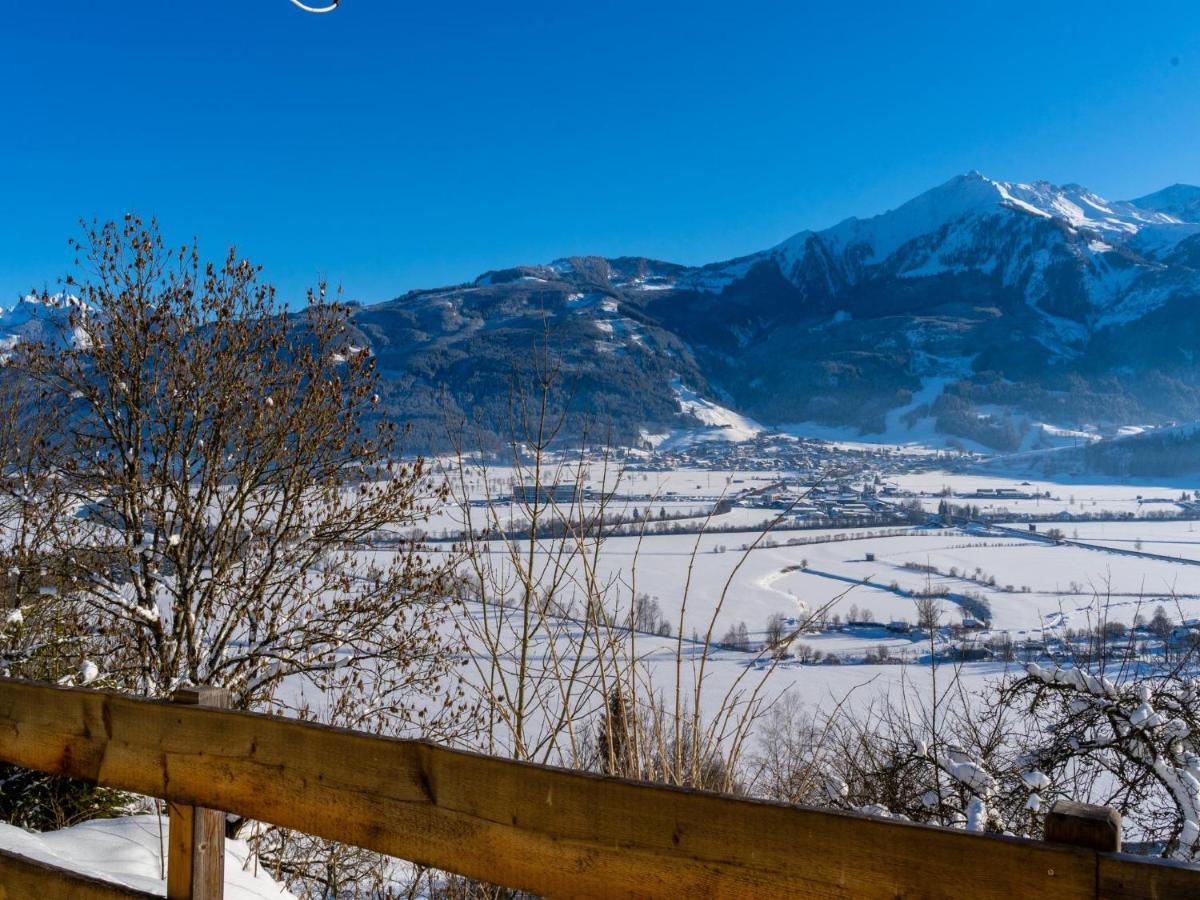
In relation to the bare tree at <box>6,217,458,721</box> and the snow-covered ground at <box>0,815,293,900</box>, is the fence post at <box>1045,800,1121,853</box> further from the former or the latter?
the bare tree at <box>6,217,458,721</box>

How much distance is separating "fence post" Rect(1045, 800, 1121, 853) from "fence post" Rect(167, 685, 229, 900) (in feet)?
4.73

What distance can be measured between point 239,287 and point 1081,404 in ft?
609

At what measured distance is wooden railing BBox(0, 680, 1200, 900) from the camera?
1.04 m

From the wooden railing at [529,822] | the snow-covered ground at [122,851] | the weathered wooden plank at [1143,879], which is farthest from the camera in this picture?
the snow-covered ground at [122,851]

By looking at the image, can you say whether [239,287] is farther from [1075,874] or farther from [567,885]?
[1075,874]

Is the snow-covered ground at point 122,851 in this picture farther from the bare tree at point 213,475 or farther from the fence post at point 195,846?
the bare tree at point 213,475

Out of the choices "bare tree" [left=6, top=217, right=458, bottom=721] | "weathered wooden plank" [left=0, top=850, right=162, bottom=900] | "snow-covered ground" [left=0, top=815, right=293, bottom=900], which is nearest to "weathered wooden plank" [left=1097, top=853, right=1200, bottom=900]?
"weathered wooden plank" [left=0, top=850, right=162, bottom=900]

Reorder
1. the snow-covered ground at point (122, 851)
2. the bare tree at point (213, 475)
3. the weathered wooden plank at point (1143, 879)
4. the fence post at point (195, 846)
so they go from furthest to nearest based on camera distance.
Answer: the bare tree at point (213, 475)
the snow-covered ground at point (122, 851)
the fence post at point (195, 846)
the weathered wooden plank at point (1143, 879)

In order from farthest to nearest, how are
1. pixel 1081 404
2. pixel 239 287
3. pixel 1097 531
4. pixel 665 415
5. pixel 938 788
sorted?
pixel 1081 404
pixel 665 415
pixel 1097 531
pixel 239 287
pixel 938 788

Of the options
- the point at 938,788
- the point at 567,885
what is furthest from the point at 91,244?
the point at 938,788

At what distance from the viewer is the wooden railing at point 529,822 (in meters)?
1.04

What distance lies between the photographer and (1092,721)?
5352mm


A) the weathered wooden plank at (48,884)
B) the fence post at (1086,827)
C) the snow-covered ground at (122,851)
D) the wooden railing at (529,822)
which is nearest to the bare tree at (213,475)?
the snow-covered ground at (122,851)

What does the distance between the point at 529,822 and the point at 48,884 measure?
3.68 feet
